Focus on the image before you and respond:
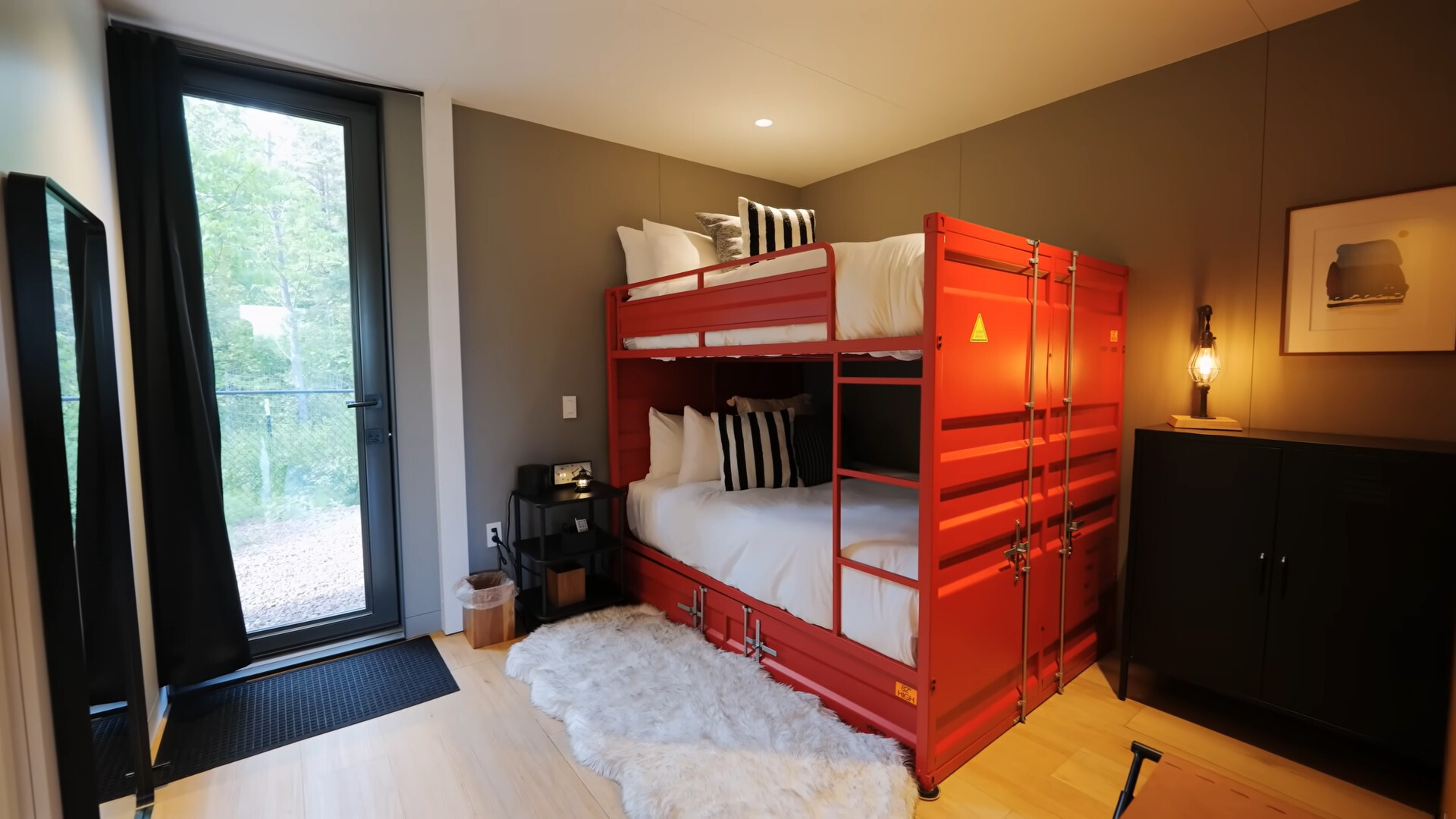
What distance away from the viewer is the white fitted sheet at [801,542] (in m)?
1.90

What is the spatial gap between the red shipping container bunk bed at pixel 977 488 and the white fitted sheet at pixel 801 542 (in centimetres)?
5

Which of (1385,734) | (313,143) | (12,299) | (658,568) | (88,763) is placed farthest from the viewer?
(658,568)

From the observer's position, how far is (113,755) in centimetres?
164

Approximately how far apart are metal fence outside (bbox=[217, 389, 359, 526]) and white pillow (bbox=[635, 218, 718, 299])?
149 centimetres

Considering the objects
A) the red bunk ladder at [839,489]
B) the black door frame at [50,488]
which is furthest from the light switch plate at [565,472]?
the black door frame at [50,488]

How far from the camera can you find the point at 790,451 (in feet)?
9.83

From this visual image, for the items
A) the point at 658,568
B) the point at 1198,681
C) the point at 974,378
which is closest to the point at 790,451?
the point at 658,568

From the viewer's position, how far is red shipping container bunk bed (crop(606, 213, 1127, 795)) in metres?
1.78

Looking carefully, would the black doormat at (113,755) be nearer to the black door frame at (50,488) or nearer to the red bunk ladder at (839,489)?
the black door frame at (50,488)

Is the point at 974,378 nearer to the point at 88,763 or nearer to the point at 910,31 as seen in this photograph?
the point at 910,31

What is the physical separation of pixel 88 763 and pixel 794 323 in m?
2.12

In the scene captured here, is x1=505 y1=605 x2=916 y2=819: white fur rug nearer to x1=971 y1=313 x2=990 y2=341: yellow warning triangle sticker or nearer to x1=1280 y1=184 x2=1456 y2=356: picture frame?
x1=971 y1=313 x2=990 y2=341: yellow warning triangle sticker

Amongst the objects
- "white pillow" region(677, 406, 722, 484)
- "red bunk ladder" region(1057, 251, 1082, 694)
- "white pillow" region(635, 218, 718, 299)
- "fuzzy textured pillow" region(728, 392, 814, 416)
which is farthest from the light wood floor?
"white pillow" region(635, 218, 718, 299)

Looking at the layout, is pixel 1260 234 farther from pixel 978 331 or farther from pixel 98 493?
pixel 98 493
